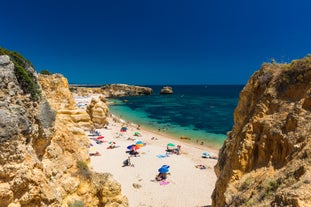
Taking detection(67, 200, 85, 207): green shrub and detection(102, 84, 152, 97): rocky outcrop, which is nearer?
detection(67, 200, 85, 207): green shrub

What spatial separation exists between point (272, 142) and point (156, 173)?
15.2 m

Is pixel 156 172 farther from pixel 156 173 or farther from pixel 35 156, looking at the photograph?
pixel 35 156

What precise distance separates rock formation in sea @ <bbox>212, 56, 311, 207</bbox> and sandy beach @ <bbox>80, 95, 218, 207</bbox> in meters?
8.38

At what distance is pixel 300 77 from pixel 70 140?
8752mm

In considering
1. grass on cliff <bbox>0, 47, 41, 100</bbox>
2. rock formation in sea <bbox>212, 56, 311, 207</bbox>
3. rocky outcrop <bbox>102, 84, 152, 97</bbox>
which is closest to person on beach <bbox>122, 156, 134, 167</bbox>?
rock formation in sea <bbox>212, 56, 311, 207</bbox>

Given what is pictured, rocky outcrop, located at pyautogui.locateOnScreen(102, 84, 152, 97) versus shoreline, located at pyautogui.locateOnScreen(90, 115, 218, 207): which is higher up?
rocky outcrop, located at pyautogui.locateOnScreen(102, 84, 152, 97)

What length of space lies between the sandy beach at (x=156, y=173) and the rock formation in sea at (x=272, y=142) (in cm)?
838

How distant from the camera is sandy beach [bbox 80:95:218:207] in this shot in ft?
51.2

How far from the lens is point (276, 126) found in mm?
6309

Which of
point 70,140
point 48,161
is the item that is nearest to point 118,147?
point 70,140

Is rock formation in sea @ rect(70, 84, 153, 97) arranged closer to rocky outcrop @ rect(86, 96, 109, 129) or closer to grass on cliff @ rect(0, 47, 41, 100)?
rocky outcrop @ rect(86, 96, 109, 129)

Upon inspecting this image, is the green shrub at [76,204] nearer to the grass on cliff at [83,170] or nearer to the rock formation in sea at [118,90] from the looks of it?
the grass on cliff at [83,170]

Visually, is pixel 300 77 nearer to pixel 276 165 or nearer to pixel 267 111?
pixel 267 111

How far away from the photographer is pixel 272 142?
6250mm
